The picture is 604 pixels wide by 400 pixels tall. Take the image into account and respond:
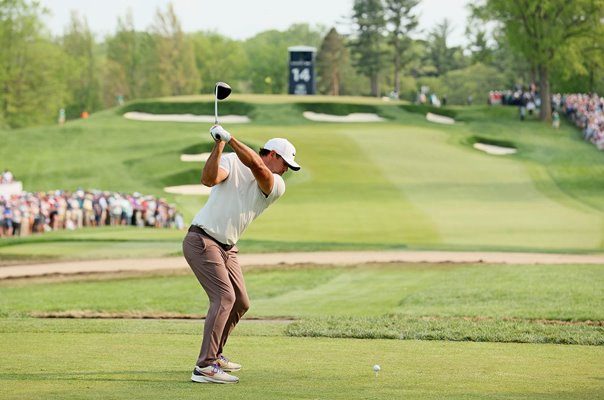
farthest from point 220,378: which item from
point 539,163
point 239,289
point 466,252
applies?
point 539,163

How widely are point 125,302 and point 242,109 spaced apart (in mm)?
56116

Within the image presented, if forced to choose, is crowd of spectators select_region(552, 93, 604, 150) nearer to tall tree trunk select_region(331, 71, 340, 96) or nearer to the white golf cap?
tall tree trunk select_region(331, 71, 340, 96)

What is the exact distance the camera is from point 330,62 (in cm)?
12306

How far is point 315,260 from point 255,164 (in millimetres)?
17896

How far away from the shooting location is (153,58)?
382 feet

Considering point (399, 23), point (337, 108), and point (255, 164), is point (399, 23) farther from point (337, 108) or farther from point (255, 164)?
point (255, 164)

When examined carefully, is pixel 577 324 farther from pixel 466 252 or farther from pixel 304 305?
pixel 466 252

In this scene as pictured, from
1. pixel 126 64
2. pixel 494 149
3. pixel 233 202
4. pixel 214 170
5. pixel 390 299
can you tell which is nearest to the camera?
pixel 214 170

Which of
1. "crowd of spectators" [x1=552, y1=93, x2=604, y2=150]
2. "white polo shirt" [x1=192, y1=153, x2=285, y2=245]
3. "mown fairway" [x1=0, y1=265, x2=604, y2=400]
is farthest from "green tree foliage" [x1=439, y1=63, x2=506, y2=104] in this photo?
"white polo shirt" [x1=192, y1=153, x2=285, y2=245]

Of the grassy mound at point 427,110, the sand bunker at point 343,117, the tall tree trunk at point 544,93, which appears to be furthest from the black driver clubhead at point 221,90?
the grassy mound at point 427,110

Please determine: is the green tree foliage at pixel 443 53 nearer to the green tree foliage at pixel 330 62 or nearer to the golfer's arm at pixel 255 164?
the green tree foliage at pixel 330 62

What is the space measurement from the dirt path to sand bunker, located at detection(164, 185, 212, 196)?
61.8 feet

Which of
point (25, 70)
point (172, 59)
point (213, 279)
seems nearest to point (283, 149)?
point (213, 279)

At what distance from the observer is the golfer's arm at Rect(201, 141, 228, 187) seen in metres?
9.72
